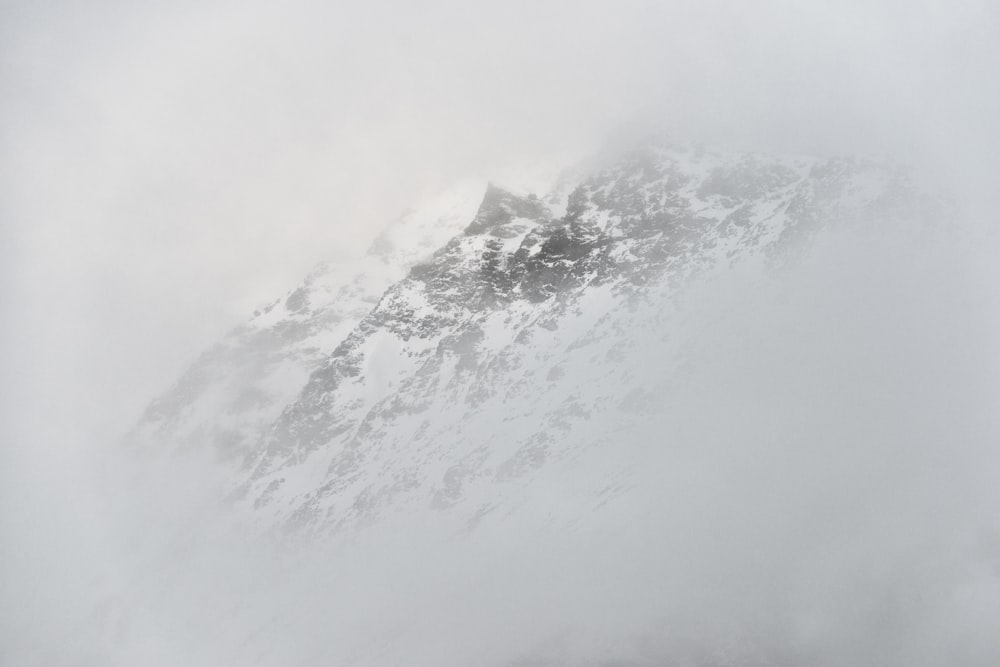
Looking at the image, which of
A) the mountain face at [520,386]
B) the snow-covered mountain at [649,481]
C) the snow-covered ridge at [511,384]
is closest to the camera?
the snow-covered mountain at [649,481]

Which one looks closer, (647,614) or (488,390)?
(647,614)

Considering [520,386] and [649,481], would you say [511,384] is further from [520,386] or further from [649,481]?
[649,481]

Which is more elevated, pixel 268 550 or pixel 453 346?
pixel 453 346

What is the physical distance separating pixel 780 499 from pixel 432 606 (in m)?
58.6

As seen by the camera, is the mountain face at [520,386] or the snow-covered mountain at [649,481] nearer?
the snow-covered mountain at [649,481]

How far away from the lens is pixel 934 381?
158750mm

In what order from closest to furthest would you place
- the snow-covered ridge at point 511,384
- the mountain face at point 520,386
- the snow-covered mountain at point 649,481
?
the snow-covered mountain at point 649,481, the mountain face at point 520,386, the snow-covered ridge at point 511,384

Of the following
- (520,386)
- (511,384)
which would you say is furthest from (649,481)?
(511,384)

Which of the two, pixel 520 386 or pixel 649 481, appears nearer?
pixel 649 481

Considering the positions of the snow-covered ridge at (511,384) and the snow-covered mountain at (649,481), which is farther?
the snow-covered ridge at (511,384)

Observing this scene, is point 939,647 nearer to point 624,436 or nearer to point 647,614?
point 647,614

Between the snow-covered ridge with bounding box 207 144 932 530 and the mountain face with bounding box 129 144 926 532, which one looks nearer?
the mountain face with bounding box 129 144 926 532

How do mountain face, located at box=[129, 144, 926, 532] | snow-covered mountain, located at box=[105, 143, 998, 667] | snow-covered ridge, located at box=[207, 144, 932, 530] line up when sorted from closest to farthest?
snow-covered mountain, located at box=[105, 143, 998, 667] → mountain face, located at box=[129, 144, 926, 532] → snow-covered ridge, located at box=[207, 144, 932, 530]

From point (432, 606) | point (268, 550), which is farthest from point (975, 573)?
point (268, 550)
